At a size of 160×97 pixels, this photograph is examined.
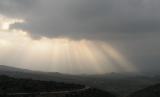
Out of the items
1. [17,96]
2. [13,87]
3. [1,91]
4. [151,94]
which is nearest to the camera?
[17,96]

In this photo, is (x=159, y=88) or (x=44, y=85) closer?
(x=44, y=85)

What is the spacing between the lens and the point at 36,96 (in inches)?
4171

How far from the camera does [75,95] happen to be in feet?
366

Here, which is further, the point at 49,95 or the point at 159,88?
the point at 159,88

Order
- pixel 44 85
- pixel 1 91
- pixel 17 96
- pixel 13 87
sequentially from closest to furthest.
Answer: pixel 17 96
pixel 1 91
pixel 13 87
pixel 44 85

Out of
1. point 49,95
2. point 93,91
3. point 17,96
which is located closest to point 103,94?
point 93,91

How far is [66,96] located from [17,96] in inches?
642

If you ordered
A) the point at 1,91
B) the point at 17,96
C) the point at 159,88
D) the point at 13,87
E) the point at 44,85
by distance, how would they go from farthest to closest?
the point at 159,88 → the point at 44,85 → the point at 13,87 → the point at 1,91 → the point at 17,96

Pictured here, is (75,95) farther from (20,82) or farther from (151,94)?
(151,94)

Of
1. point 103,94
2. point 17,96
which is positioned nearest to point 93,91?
point 103,94

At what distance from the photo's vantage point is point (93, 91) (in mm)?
130125

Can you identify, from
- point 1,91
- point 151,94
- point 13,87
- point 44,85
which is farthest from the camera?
point 151,94

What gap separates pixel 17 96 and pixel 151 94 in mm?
69807

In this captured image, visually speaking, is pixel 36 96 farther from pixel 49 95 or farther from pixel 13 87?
pixel 13 87
